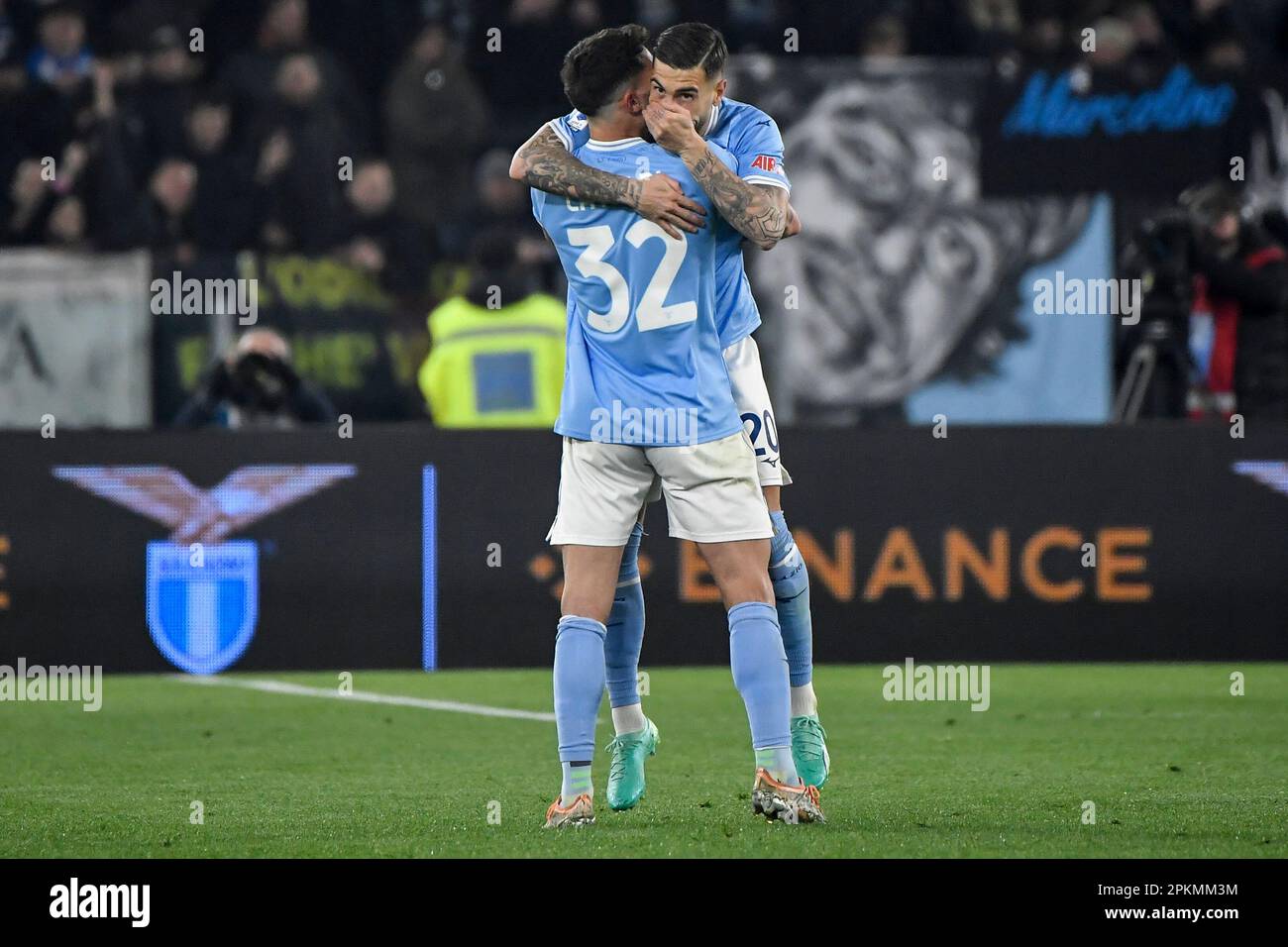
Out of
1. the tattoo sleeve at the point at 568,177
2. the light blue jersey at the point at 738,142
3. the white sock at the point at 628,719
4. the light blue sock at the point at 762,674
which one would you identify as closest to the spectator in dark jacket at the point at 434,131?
the light blue jersey at the point at 738,142

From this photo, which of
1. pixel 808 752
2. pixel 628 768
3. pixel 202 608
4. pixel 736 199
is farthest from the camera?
pixel 202 608

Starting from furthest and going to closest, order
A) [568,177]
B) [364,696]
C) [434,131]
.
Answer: [434,131], [364,696], [568,177]

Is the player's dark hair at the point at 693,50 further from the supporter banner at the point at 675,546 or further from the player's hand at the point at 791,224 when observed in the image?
the supporter banner at the point at 675,546

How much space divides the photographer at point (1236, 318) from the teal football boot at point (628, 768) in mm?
6726

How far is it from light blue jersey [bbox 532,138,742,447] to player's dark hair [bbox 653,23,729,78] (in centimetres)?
20

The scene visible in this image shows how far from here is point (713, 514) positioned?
541 centimetres

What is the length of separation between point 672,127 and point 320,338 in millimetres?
8154

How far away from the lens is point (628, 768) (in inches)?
227

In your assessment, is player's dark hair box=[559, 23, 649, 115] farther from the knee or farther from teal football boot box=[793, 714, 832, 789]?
teal football boot box=[793, 714, 832, 789]

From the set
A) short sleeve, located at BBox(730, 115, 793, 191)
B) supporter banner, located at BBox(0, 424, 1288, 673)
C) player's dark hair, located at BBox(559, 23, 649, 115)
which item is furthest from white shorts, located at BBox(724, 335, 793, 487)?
supporter banner, located at BBox(0, 424, 1288, 673)

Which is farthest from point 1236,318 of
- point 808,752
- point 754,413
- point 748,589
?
point 748,589

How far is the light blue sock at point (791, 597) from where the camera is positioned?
6141 mm

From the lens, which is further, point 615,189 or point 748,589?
point 748,589

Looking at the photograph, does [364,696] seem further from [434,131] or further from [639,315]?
[434,131]
